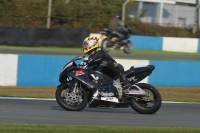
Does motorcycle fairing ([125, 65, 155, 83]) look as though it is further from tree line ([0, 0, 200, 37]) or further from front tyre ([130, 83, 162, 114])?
tree line ([0, 0, 200, 37])

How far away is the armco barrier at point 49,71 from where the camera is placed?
547 inches

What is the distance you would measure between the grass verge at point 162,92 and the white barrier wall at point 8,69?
239mm

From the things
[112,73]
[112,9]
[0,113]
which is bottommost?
[0,113]

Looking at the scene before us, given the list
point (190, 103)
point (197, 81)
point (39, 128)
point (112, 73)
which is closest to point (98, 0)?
point (197, 81)

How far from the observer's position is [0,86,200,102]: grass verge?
486 inches

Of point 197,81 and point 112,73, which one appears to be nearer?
point 112,73

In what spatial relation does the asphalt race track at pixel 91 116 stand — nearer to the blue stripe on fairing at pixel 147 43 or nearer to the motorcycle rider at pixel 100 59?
the motorcycle rider at pixel 100 59

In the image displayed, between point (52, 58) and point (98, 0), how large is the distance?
596 inches

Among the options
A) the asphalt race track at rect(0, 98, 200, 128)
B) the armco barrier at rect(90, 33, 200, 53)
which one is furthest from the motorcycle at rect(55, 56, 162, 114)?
the armco barrier at rect(90, 33, 200, 53)

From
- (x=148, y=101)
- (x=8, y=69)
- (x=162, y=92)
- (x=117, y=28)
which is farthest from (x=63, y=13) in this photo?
(x=148, y=101)

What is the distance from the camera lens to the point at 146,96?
352 inches

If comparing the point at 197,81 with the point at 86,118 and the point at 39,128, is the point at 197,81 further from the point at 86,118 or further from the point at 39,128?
the point at 39,128

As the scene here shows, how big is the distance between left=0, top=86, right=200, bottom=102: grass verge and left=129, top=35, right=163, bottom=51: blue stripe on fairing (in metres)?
12.7

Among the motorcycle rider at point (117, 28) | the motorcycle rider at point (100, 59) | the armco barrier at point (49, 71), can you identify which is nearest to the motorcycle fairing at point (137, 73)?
the motorcycle rider at point (100, 59)
